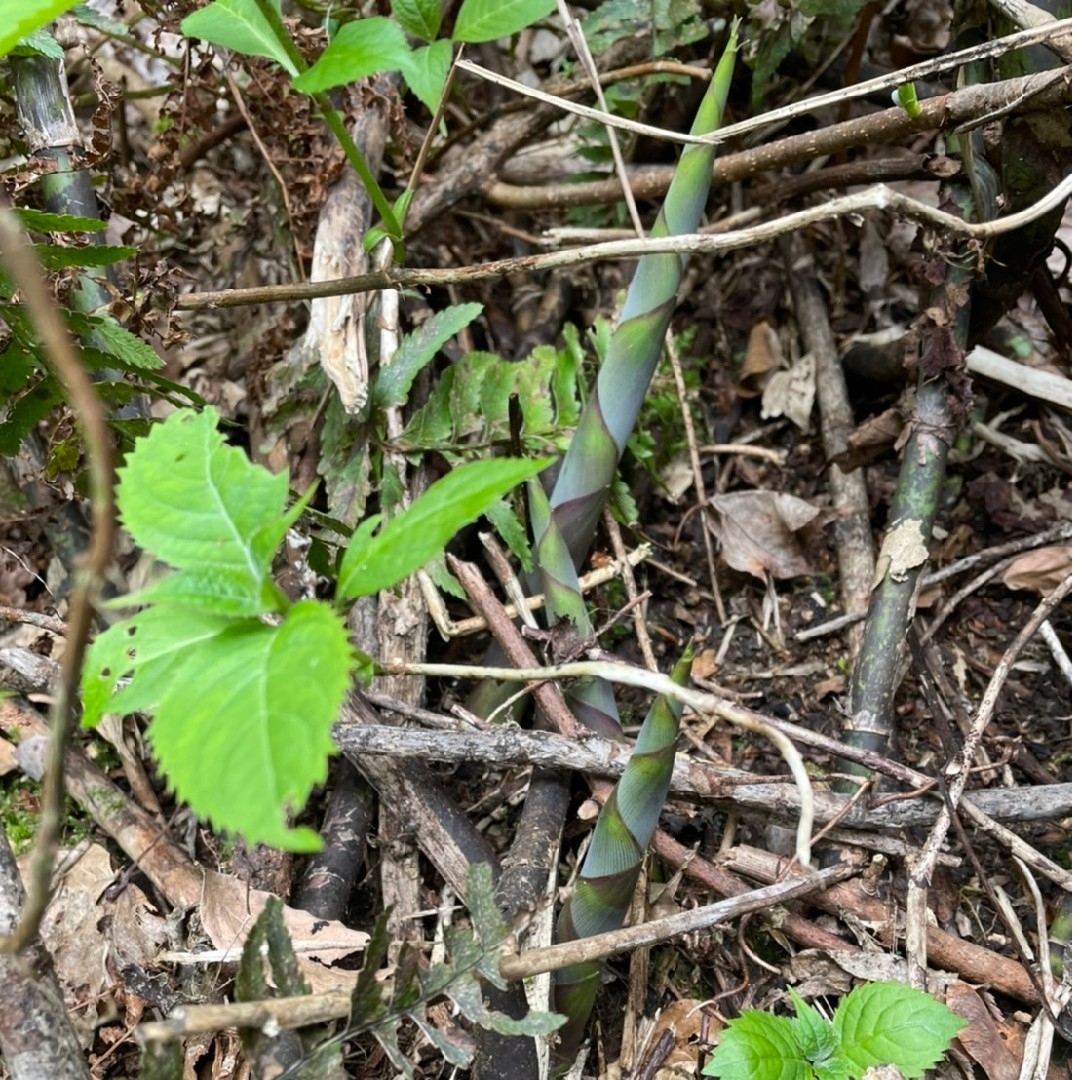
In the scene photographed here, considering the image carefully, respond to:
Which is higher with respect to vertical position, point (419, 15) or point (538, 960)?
point (419, 15)

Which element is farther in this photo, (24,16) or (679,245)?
(679,245)

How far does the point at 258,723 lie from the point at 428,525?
0.24 meters

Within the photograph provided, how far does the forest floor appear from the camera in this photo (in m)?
1.51

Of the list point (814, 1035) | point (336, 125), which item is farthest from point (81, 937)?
point (336, 125)

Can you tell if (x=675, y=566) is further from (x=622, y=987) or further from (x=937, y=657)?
(x=622, y=987)

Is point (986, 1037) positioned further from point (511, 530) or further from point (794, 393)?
point (794, 393)

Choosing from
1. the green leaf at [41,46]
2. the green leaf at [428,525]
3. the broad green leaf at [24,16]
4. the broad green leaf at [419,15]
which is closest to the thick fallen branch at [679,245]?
Answer: the broad green leaf at [419,15]

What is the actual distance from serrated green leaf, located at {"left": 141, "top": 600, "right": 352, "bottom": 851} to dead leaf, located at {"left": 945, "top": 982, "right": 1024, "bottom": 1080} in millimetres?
1125

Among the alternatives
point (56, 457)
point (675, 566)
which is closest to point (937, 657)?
point (675, 566)

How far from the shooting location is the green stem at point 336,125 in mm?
1397

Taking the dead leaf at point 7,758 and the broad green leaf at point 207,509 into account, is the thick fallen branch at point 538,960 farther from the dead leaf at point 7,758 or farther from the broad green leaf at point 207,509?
the dead leaf at point 7,758

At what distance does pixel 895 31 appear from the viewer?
2.58 m

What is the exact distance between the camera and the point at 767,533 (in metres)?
2.19

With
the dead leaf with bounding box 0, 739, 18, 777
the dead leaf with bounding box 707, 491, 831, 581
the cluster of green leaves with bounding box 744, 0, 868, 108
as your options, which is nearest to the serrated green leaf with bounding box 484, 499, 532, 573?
the dead leaf with bounding box 707, 491, 831, 581
